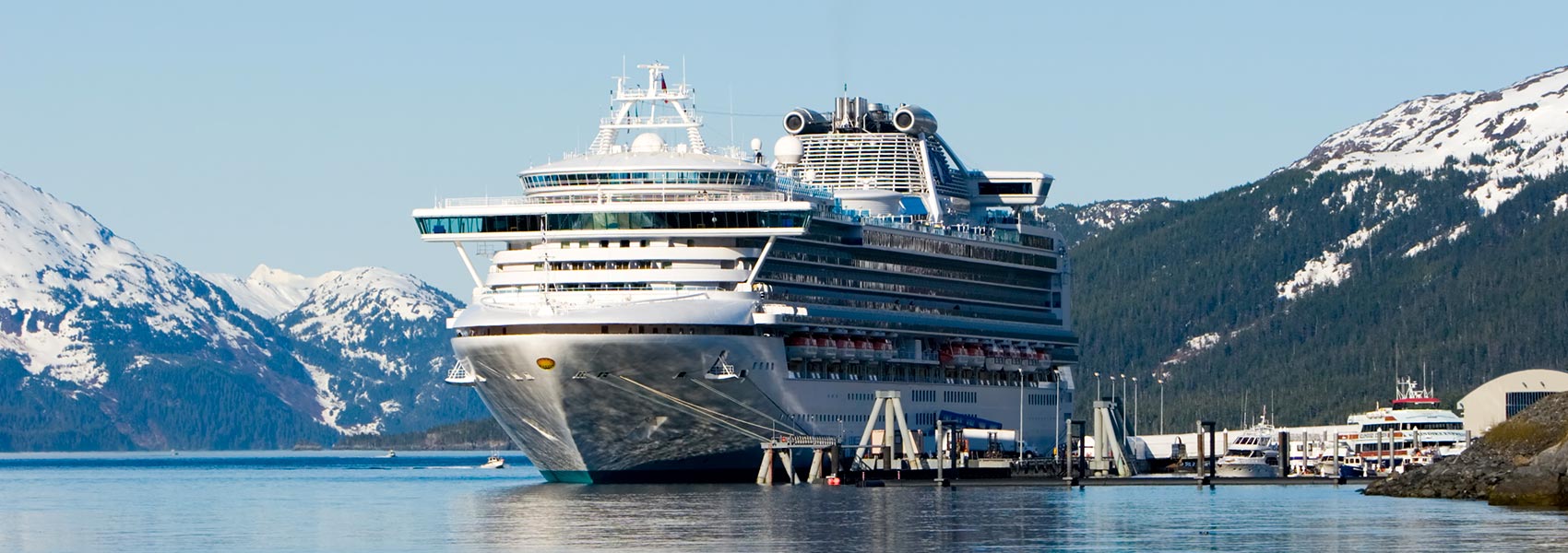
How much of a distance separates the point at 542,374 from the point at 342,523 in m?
16.1

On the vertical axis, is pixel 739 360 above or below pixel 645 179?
below

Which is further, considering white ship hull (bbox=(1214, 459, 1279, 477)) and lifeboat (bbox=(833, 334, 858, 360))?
white ship hull (bbox=(1214, 459, 1279, 477))

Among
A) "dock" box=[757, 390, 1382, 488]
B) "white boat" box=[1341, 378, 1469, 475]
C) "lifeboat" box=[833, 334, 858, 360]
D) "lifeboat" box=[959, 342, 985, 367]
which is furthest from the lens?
"white boat" box=[1341, 378, 1469, 475]

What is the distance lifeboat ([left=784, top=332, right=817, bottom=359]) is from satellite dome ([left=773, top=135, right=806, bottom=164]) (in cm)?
1972

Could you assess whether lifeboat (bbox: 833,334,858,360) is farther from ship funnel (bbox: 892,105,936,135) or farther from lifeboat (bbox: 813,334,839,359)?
ship funnel (bbox: 892,105,936,135)

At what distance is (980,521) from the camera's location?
87.9 meters

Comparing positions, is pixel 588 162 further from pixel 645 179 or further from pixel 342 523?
pixel 342 523

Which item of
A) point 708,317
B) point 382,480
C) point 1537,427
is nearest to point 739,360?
point 708,317

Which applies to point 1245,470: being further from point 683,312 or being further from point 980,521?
point 980,521

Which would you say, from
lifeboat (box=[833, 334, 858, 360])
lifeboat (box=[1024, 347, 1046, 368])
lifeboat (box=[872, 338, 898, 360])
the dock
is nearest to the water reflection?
the dock

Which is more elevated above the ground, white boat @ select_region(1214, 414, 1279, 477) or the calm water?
white boat @ select_region(1214, 414, 1279, 477)

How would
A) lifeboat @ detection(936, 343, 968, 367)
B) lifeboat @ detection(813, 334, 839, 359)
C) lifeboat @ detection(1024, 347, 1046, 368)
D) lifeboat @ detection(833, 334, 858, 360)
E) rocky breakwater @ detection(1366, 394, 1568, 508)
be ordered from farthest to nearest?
lifeboat @ detection(1024, 347, 1046, 368) < lifeboat @ detection(936, 343, 968, 367) < lifeboat @ detection(833, 334, 858, 360) < lifeboat @ detection(813, 334, 839, 359) < rocky breakwater @ detection(1366, 394, 1568, 508)

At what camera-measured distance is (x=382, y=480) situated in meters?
161

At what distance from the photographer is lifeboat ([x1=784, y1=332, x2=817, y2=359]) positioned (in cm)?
11531
